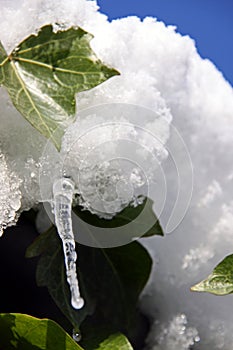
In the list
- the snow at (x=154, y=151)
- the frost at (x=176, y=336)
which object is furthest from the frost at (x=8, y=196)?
the frost at (x=176, y=336)

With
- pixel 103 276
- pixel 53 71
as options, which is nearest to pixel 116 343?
pixel 103 276

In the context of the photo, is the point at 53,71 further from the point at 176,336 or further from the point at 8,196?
the point at 176,336

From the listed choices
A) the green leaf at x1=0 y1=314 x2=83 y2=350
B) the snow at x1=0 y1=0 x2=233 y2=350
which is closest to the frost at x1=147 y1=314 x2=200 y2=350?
the snow at x1=0 y1=0 x2=233 y2=350

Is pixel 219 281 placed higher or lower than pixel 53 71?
lower

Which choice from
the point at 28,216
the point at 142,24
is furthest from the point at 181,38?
the point at 28,216

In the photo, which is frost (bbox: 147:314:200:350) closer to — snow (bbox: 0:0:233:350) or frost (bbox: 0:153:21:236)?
snow (bbox: 0:0:233:350)

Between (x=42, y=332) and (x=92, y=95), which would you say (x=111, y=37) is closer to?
(x=92, y=95)
